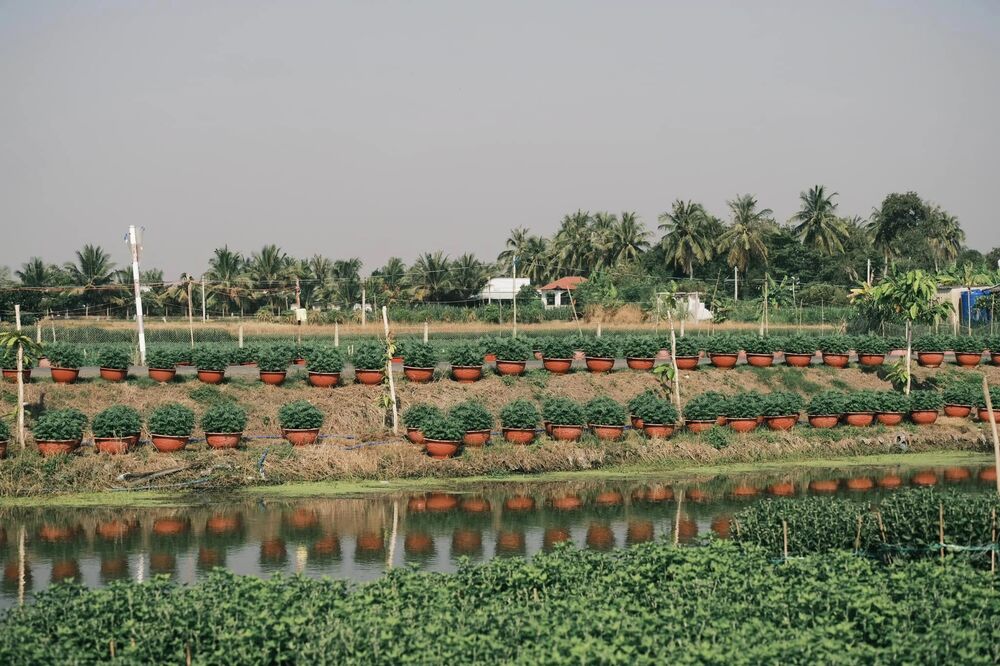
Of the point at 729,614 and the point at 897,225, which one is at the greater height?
the point at 897,225

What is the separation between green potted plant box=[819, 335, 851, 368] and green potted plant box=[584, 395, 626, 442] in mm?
13335

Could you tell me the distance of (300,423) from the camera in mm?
26391

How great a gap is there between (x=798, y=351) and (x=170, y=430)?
21847 mm

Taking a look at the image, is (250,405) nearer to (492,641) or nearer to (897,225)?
(492,641)

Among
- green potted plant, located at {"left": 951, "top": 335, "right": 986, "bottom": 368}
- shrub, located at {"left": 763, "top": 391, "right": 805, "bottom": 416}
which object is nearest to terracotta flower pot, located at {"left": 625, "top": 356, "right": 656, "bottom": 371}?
shrub, located at {"left": 763, "top": 391, "right": 805, "bottom": 416}

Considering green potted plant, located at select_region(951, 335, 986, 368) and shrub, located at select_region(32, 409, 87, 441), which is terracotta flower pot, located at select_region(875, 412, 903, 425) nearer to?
green potted plant, located at select_region(951, 335, 986, 368)

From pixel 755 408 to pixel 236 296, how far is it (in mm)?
45944

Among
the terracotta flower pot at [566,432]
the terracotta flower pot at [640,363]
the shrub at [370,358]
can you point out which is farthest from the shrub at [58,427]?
the terracotta flower pot at [640,363]

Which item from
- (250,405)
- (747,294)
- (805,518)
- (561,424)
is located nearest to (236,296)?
(747,294)

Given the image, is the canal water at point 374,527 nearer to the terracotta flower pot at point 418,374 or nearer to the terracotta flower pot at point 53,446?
the terracotta flower pot at point 53,446

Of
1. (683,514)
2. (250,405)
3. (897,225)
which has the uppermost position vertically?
(897,225)

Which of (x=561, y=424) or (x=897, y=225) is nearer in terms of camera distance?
(x=561, y=424)

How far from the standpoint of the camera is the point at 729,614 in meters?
13.1

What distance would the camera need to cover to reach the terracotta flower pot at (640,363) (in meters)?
34.6
